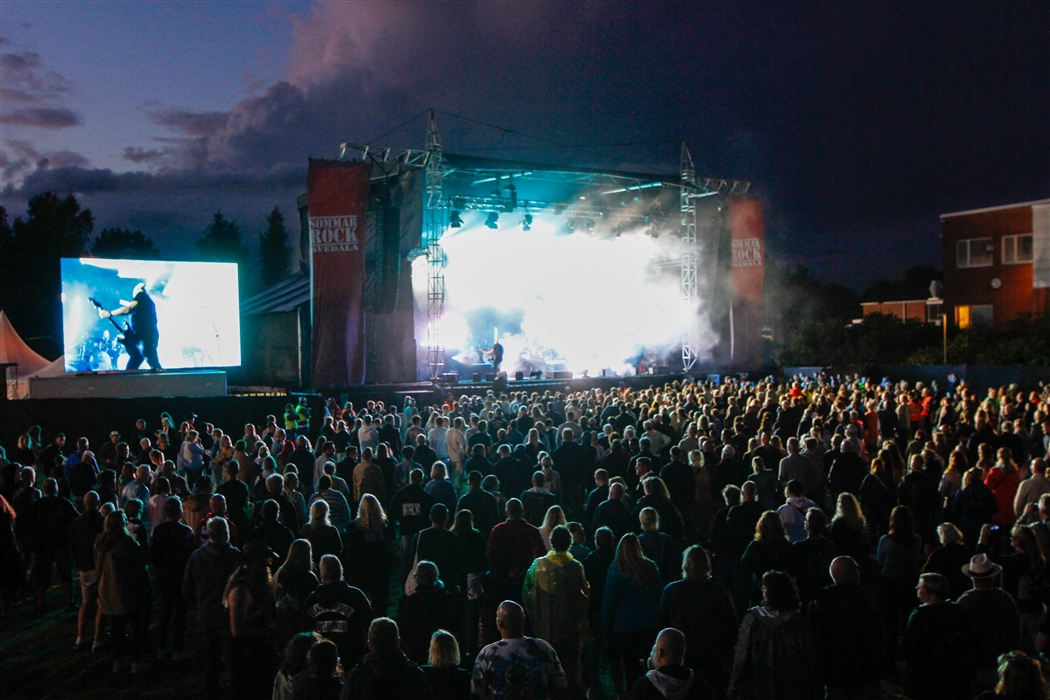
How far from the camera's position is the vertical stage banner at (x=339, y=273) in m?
20.4

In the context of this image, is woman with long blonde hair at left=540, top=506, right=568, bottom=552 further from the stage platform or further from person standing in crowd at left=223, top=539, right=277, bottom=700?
the stage platform

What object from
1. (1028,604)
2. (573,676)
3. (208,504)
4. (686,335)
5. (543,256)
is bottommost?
(573,676)

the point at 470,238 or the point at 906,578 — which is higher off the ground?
the point at 470,238

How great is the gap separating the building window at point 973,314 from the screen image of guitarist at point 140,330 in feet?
110

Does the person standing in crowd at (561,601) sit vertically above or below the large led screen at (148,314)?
below

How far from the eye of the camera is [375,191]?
22.0 metres

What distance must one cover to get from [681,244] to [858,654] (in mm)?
24735

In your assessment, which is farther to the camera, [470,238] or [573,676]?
[470,238]

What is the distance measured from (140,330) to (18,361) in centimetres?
653

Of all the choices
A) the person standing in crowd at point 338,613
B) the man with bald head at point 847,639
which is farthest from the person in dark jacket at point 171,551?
the man with bald head at point 847,639

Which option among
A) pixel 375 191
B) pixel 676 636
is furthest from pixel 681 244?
pixel 676 636

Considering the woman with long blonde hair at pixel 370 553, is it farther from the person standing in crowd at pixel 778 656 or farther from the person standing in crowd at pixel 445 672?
the person standing in crowd at pixel 778 656

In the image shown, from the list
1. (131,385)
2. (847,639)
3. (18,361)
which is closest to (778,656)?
(847,639)

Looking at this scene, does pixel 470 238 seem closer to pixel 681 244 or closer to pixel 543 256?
pixel 543 256
